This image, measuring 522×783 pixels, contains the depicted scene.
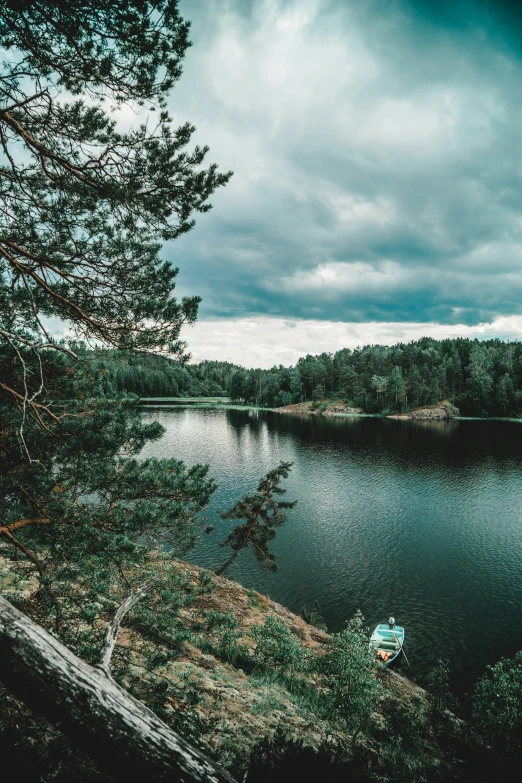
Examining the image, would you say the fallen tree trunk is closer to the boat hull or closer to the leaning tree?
the leaning tree

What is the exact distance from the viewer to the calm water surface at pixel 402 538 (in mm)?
23266

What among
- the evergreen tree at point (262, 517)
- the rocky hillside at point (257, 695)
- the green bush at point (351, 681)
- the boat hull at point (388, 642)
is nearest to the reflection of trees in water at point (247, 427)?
the evergreen tree at point (262, 517)

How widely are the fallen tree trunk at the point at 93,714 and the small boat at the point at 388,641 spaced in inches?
720

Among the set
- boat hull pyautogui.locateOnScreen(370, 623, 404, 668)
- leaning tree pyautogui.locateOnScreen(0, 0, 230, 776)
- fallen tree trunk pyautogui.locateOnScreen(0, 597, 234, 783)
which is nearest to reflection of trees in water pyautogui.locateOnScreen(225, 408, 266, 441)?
boat hull pyautogui.locateOnScreen(370, 623, 404, 668)

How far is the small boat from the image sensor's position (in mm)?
19031

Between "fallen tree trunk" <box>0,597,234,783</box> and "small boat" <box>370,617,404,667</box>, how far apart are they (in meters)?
18.3

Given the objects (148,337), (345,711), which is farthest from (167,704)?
(148,337)

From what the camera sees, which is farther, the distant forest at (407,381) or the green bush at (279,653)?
the distant forest at (407,381)

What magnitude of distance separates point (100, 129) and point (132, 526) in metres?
7.66

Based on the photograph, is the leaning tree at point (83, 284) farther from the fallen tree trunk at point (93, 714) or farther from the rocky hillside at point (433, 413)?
the rocky hillside at point (433, 413)

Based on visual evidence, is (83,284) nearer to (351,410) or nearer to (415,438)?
(415,438)

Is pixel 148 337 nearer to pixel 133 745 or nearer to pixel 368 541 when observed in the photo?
pixel 133 745

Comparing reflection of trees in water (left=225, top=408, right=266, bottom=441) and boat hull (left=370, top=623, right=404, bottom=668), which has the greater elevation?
reflection of trees in water (left=225, top=408, right=266, bottom=441)

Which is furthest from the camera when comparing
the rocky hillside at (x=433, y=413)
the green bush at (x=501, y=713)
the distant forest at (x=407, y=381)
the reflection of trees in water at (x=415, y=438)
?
the distant forest at (x=407, y=381)
